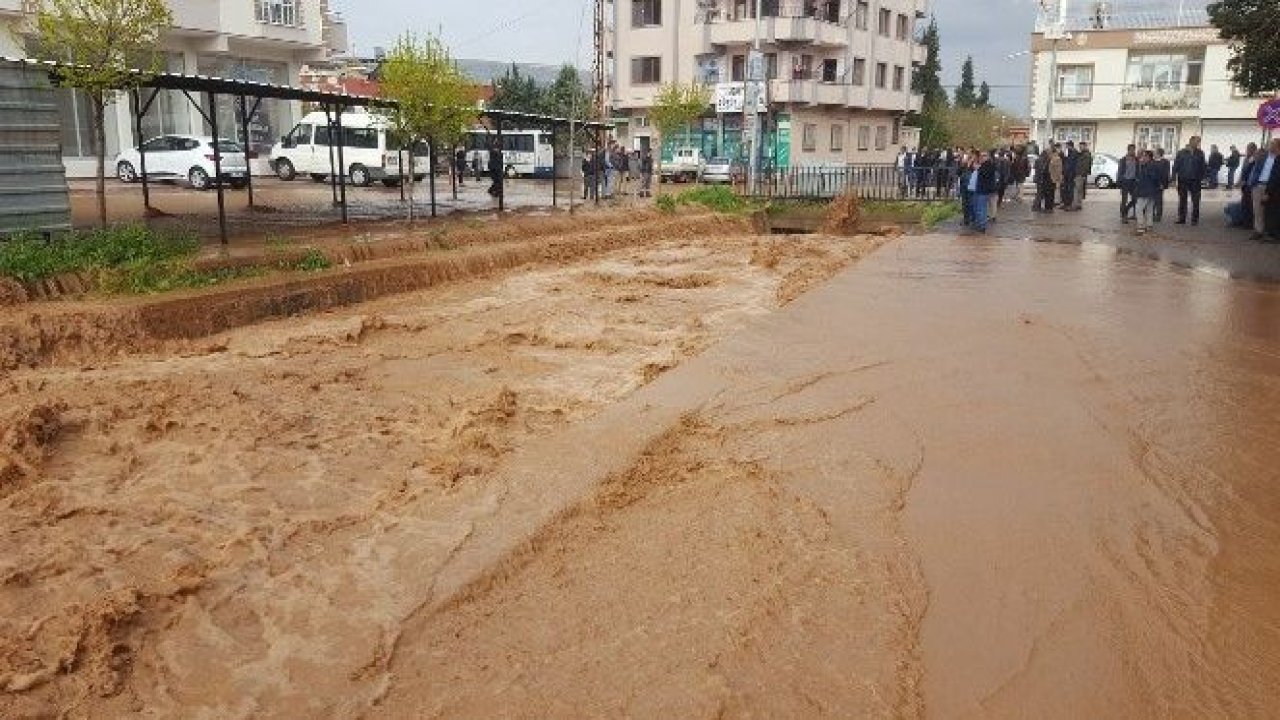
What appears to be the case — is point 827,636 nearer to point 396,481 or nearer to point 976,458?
point 976,458

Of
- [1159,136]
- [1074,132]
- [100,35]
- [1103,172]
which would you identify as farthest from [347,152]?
[1159,136]

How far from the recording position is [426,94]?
18.7 m

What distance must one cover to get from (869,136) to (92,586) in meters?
52.4

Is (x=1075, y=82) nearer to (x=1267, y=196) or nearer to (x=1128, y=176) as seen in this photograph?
(x=1128, y=176)

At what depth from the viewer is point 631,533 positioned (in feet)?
18.9

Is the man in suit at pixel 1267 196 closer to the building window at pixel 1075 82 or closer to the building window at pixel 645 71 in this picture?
the building window at pixel 1075 82

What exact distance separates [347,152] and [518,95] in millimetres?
28805

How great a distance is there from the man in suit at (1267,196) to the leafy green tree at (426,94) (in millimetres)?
14412

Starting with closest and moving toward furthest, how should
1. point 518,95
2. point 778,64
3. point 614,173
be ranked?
point 614,173, point 778,64, point 518,95

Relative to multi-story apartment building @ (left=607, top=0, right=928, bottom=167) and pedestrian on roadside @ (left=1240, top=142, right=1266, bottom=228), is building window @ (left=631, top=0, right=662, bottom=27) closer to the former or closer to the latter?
multi-story apartment building @ (left=607, top=0, right=928, bottom=167)

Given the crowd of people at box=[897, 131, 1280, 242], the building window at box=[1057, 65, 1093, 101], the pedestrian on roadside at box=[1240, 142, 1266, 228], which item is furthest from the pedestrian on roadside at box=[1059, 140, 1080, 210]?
the building window at box=[1057, 65, 1093, 101]

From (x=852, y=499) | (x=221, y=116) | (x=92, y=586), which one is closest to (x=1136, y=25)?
(x=221, y=116)

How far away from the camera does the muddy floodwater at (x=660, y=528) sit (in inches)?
166

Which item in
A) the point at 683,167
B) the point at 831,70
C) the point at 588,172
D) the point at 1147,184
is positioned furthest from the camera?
the point at 831,70
